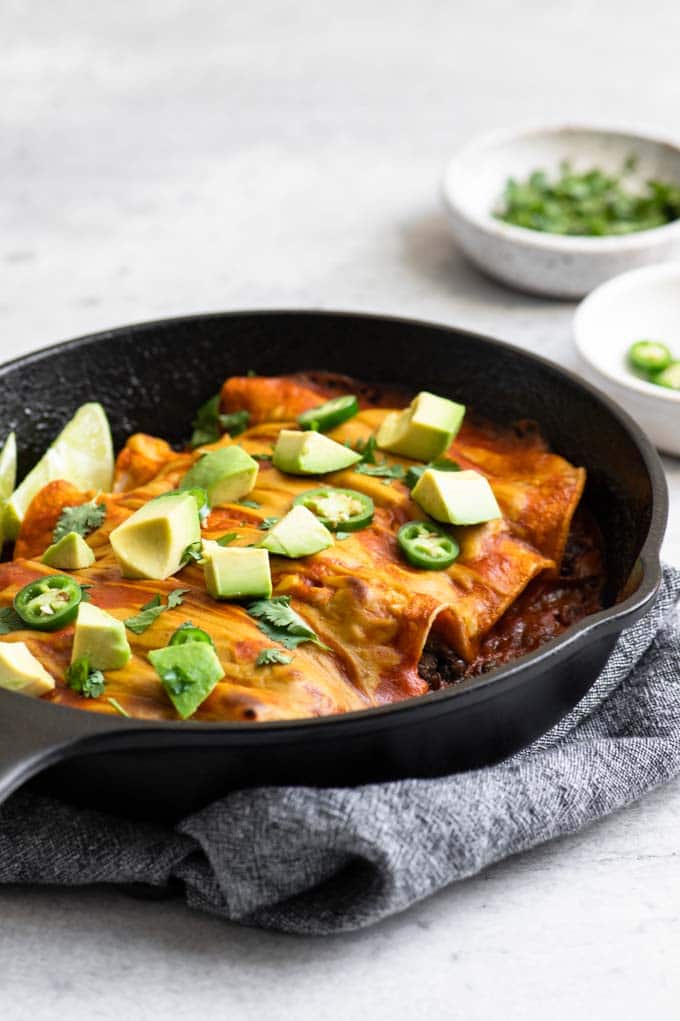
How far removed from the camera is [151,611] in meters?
3.24

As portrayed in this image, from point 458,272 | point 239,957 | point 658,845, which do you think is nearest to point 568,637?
point 658,845

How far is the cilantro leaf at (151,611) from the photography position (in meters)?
3.20

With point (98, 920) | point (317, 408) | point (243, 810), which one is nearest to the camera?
point (243, 810)

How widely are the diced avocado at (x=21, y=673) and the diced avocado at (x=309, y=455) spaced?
3.32ft

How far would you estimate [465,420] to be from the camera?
4.50m

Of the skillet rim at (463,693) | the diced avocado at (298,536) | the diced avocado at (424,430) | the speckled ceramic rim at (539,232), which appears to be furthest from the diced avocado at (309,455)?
the speckled ceramic rim at (539,232)

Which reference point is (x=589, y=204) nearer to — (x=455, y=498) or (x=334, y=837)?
(x=455, y=498)

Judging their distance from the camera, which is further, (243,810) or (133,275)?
(133,275)

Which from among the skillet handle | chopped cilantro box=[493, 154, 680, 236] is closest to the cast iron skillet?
the skillet handle

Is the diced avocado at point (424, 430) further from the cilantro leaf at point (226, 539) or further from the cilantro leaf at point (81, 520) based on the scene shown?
the cilantro leaf at point (81, 520)

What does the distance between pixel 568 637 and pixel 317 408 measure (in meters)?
1.45

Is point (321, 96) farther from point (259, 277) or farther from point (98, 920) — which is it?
point (98, 920)

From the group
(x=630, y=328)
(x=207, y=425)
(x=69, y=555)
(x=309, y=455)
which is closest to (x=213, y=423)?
(x=207, y=425)

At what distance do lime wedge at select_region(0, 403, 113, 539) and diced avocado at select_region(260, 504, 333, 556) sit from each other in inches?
39.8
